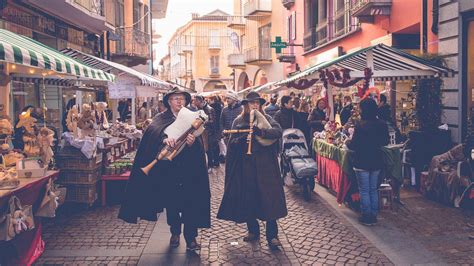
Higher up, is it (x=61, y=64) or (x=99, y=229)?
(x=61, y=64)

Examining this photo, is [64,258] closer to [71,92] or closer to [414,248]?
[414,248]

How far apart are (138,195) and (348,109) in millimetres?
7504

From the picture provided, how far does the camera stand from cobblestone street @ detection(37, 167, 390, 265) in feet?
18.9

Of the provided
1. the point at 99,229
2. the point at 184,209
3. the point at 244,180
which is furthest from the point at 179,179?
the point at 99,229

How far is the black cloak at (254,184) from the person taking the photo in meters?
6.00

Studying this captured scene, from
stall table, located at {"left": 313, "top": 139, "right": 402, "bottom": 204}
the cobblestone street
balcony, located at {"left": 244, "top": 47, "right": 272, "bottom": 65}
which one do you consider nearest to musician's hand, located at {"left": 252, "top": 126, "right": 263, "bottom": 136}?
the cobblestone street

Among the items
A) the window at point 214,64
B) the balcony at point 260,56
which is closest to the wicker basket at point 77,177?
the balcony at point 260,56

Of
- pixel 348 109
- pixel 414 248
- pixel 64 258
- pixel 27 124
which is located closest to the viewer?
pixel 64 258

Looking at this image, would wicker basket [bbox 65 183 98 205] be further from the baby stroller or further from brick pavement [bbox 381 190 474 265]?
brick pavement [bbox 381 190 474 265]

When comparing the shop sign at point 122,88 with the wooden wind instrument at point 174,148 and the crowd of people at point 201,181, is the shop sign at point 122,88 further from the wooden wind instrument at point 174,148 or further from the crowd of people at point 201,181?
the wooden wind instrument at point 174,148

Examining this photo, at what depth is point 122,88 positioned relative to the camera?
11.8 m

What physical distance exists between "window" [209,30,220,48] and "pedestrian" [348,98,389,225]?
51755 mm

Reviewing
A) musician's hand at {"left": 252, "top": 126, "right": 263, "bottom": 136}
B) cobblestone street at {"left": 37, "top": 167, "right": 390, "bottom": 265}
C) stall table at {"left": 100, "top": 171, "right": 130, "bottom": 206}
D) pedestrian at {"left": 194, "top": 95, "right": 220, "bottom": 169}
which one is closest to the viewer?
cobblestone street at {"left": 37, "top": 167, "right": 390, "bottom": 265}

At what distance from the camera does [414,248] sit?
613 cm
